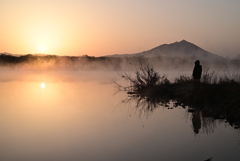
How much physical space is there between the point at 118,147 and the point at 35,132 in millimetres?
2344

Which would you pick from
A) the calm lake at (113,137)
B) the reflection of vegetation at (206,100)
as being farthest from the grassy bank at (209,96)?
the calm lake at (113,137)

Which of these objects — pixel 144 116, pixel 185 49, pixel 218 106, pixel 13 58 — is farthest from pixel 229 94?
pixel 185 49

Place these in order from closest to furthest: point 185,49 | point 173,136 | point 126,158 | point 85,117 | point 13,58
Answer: point 126,158 < point 173,136 < point 85,117 < point 13,58 < point 185,49

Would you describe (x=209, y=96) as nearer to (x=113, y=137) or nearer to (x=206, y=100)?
(x=206, y=100)

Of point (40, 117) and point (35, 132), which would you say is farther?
point (40, 117)

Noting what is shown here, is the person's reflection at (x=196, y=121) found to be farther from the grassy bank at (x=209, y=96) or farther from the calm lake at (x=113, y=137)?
the grassy bank at (x=209, y=96)

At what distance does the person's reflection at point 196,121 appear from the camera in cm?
637

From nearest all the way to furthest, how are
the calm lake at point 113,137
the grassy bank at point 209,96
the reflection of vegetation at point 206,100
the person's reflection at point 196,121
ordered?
the calm lake at point 113,137 < the person's reflection at point 196,121 < the reflection of vegetation at point 206,100 < the grassy bank at point 209,96

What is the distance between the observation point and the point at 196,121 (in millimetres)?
7137

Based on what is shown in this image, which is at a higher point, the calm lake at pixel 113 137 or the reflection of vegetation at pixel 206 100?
the reflection of vegetation at pixel 206 100

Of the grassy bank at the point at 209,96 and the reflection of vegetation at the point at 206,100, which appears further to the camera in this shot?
the grassy bank at the point at 209,96

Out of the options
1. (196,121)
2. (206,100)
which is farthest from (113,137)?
(206,100)

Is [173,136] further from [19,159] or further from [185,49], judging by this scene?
[185,49]

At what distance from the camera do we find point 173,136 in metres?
5.81
